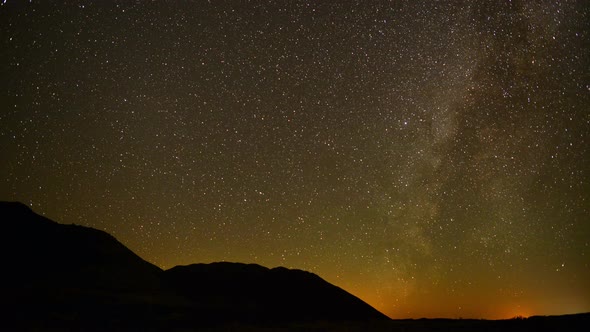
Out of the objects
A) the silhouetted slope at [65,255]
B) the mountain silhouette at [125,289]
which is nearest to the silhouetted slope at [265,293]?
the mountain silhouette at [125,289]

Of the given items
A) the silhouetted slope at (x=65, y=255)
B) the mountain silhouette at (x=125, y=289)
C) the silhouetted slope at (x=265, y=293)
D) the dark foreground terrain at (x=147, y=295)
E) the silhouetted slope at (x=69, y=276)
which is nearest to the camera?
the dark foreground terrain at (x=147, y=295)

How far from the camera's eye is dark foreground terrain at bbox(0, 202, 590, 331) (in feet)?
67.2

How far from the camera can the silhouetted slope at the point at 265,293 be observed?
34453mm

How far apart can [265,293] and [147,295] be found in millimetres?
13372

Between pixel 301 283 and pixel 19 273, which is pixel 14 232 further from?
pixel 301 283

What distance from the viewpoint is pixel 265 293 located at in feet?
139

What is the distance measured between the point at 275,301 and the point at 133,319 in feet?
61.4

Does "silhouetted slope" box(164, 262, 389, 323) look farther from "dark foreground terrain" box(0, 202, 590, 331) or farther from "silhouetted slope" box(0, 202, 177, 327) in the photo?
"silhouetted slope" box(0, 202, 177, 327)

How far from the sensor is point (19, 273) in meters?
35.0

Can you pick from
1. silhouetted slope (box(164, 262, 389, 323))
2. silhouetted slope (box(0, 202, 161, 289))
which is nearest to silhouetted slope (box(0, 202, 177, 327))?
silhouetted slope (box(0, 202, 161, 289))

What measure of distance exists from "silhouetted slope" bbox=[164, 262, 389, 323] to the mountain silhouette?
0.10 metres

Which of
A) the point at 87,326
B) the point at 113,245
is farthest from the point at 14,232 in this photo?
the point at 87,326

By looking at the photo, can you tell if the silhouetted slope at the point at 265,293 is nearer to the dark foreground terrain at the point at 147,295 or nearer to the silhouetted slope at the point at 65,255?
the dark foreground terrain at the point at 147,295

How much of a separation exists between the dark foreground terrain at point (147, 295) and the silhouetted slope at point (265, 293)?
3.9 inches
